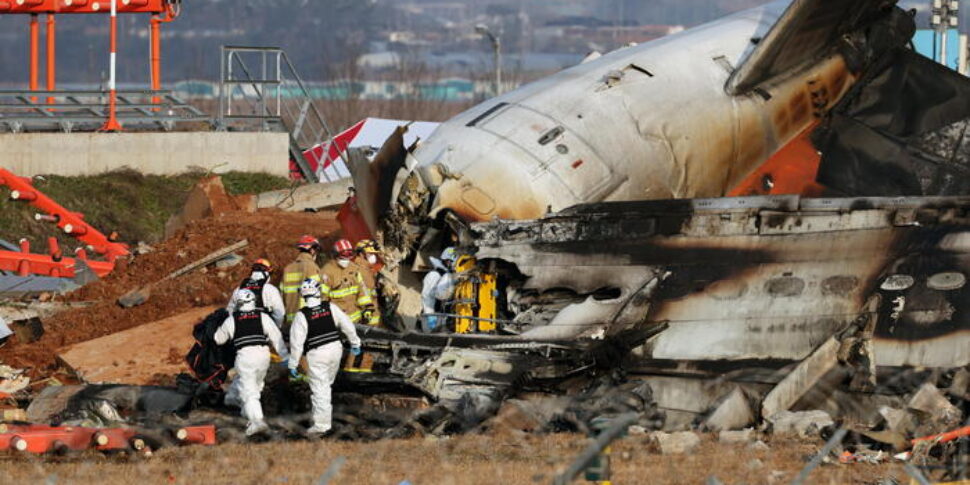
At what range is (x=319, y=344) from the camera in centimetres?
1588

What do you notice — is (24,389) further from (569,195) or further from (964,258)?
(964,258)

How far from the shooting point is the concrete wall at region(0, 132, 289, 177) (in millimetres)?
33000

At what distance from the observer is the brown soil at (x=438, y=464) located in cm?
1312

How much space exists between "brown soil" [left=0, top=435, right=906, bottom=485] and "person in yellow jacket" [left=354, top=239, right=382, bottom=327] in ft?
11.4

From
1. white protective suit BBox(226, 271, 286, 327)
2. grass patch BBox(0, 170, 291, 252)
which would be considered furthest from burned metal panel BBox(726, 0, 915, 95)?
grass patch BBox(0, 170, 291, 252)

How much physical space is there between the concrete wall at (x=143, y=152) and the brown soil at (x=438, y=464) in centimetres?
1979

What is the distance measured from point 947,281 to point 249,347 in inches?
274

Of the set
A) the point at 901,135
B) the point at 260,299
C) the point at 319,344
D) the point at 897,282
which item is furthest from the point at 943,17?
the point at 319,344

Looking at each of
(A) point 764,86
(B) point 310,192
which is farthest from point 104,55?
(A) point 764,86

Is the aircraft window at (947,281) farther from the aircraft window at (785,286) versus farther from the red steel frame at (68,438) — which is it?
the red steel frame at (68,438)

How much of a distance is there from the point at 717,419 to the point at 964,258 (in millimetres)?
3059

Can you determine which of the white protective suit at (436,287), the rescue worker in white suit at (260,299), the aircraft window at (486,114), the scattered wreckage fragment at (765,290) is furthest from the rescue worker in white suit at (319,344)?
the aircraft window at (486,114)

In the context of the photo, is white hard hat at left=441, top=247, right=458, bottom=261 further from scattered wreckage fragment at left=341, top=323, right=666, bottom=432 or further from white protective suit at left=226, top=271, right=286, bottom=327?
white protective suit at left=226, top=271, right=286, bottom=327

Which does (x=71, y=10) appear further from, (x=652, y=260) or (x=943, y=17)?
(x=652, y=260)
